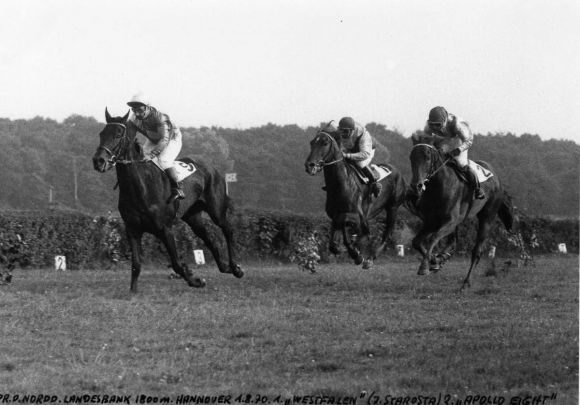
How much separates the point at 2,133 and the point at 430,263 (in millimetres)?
34048

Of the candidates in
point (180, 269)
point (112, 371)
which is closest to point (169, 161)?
point (180, 269)

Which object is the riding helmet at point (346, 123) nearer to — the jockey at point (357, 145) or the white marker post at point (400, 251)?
the jockey at point (357, 145)

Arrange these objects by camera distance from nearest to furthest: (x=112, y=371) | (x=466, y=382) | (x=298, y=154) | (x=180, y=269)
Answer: (x=466, y=382), (x=112, y=371), (x=180, y=269), (x=298, y=154)

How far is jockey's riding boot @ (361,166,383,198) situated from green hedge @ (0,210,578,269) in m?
3.05

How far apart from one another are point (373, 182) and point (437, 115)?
143 centimetres

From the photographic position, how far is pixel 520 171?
44000mm

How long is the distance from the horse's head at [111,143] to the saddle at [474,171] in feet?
15.2

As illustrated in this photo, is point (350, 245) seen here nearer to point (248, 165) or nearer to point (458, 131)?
point (458, 131)

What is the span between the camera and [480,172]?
1396 centimetres

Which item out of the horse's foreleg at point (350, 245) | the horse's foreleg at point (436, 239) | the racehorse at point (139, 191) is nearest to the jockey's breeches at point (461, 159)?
the horse's foreleg at point (436, 239)

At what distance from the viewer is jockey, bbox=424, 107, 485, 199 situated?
42.1 feet

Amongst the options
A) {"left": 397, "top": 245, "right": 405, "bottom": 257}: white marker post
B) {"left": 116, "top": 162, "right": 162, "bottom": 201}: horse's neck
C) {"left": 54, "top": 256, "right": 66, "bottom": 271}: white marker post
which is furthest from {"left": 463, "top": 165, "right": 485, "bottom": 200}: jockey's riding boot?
{"left": 397, "top": 245, "right": 405, "bottom": 257}: white marker post

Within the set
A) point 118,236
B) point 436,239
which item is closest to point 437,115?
point 436,239

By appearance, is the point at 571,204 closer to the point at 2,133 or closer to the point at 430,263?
the point at 2,133
